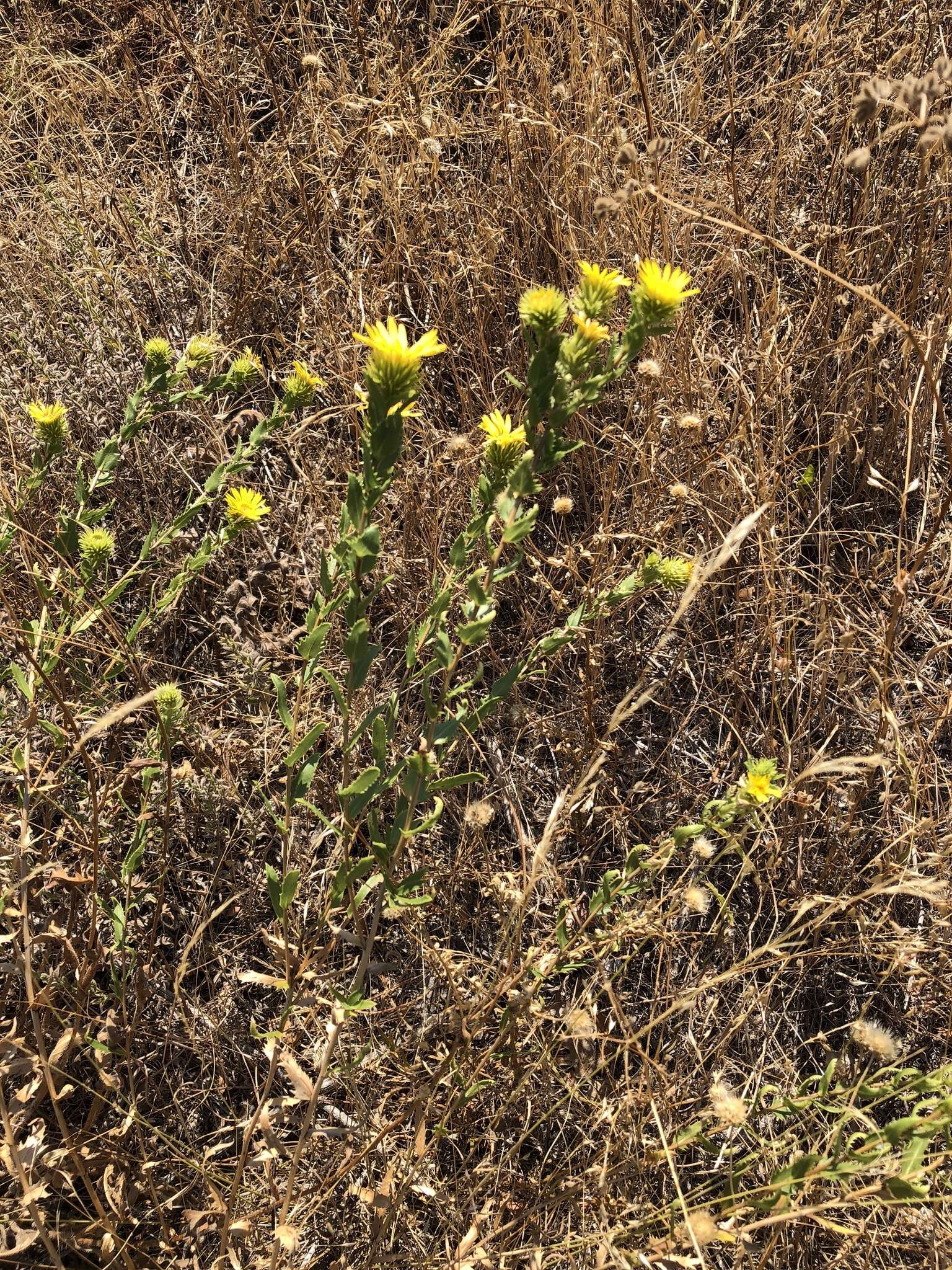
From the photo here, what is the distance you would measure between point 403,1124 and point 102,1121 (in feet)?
2.09

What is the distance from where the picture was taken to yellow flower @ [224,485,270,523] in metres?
2.01

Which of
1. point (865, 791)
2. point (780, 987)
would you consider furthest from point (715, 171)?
point (780, 987)

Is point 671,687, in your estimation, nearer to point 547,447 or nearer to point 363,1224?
point 547,447

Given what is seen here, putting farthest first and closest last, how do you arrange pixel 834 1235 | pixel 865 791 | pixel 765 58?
pixel 765 58, pixel 865 791, pixel 834 1235

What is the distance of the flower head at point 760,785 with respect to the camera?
1.71m

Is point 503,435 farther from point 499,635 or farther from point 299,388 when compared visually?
point 499,635

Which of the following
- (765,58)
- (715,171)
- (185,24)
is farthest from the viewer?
(185,24)

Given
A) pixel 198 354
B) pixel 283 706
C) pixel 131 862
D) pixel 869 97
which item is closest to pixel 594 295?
pixel 869 97

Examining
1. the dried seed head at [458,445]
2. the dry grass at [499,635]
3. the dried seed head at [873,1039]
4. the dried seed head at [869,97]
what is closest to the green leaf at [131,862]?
the dry grass at [499,635]

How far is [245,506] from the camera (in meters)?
2.03

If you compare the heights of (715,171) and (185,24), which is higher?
(185,24)

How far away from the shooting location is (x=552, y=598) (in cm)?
217

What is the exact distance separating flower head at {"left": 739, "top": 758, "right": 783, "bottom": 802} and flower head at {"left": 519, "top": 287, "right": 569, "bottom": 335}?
868 millimetres

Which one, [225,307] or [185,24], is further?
[185,24]
